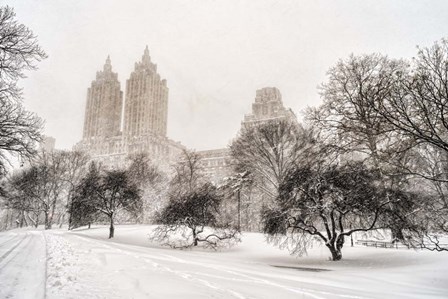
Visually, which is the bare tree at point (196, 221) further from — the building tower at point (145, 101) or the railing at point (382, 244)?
the building tower at point (145, 101)

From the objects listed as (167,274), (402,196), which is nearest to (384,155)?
(402,196)

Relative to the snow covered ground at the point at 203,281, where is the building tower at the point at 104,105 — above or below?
above

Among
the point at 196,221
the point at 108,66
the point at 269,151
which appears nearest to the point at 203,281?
the point at 196,221

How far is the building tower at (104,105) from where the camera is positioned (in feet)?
522

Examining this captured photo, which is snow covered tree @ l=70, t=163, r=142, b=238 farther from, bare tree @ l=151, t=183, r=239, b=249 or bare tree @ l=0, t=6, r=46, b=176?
bare tree @ l=0, t=6, r=46, b=176

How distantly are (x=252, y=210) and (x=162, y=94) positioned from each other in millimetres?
129201

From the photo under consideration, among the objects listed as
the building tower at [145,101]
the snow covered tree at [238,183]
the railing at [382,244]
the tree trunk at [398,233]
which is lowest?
the railing at [382,244]

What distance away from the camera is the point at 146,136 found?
13288cm

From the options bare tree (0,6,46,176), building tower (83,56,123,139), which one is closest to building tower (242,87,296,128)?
bare tree (0,6,46,176)

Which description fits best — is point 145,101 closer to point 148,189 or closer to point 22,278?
point 148,189

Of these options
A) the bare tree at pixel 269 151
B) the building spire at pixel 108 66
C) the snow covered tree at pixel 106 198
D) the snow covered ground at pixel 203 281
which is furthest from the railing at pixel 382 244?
the building spire at pixel 108 66

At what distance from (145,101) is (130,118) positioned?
11759mm

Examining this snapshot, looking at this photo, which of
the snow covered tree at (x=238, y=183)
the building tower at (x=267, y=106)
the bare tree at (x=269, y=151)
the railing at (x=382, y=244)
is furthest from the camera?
the building tower at (x=267, y=106)

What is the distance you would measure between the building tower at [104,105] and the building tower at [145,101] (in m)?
15.7
